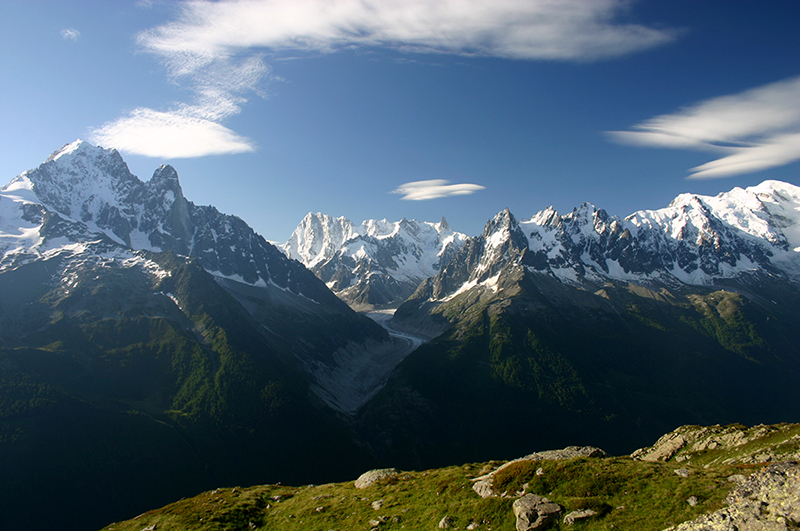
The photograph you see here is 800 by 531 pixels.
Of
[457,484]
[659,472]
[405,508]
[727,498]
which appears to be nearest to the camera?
[727,498]

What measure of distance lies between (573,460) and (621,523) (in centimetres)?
1735

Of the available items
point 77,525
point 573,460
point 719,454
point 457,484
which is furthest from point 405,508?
point 77,525

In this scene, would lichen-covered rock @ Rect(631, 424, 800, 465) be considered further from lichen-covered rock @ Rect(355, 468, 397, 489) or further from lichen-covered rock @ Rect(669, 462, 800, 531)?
lichen-covered rock @ Rect(355, 468, 397, 489)

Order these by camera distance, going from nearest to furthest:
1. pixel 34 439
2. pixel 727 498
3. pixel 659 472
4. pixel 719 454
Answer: pixel 727 498
pixel 659 472
pixel 719 454
pixel 34 439

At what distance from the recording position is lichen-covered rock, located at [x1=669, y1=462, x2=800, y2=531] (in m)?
35.4

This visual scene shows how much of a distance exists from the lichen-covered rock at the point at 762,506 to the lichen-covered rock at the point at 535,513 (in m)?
11.7

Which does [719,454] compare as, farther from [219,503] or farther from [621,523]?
[219,503]

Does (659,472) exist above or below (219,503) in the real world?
above

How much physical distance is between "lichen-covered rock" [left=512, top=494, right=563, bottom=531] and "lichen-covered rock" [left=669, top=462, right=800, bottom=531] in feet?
38.3

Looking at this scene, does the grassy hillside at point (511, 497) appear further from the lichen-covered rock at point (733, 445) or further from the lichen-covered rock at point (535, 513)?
the lichen-covered rock at point (535, 513)

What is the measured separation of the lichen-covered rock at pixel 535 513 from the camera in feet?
147

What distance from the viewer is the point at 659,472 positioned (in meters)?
52.6

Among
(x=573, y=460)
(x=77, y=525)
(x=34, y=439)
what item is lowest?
(x=77, y=525)

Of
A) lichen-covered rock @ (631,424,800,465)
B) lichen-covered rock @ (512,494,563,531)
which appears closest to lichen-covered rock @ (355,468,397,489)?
lichen-covered rock @ (512,494,563,531)
